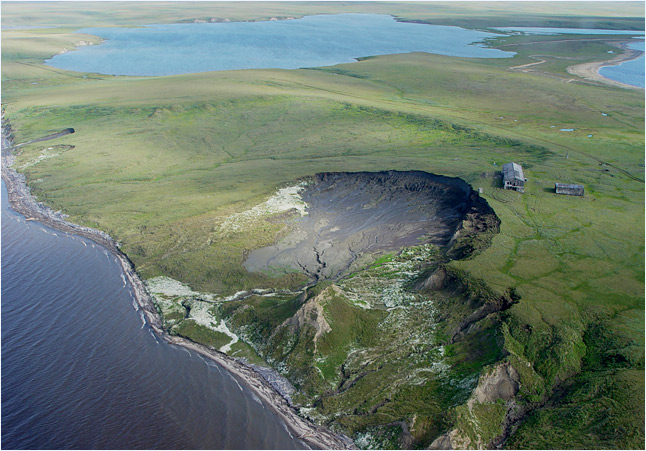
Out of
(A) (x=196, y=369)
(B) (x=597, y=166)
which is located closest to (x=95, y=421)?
(A) (x=196, y=369)

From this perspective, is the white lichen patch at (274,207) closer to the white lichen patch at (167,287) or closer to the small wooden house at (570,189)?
the white lichen patch at (167,287)

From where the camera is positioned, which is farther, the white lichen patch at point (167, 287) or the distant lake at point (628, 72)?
the distant lake at point (628, 72)

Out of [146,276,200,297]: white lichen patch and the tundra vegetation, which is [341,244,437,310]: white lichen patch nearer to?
the tundra vegetation

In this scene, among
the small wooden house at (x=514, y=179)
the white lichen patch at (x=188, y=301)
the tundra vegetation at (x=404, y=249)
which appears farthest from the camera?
the small wooden house at (x=514, y=179)

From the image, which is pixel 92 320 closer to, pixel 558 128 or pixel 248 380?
pixel 248 380

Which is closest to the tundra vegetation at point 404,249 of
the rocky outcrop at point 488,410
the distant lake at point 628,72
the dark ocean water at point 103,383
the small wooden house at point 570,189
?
the rocky outcrop at point 488,410

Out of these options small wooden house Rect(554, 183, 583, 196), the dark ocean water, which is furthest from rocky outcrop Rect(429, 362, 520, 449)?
small wooden house Rect(554, 183, 583, 196)
